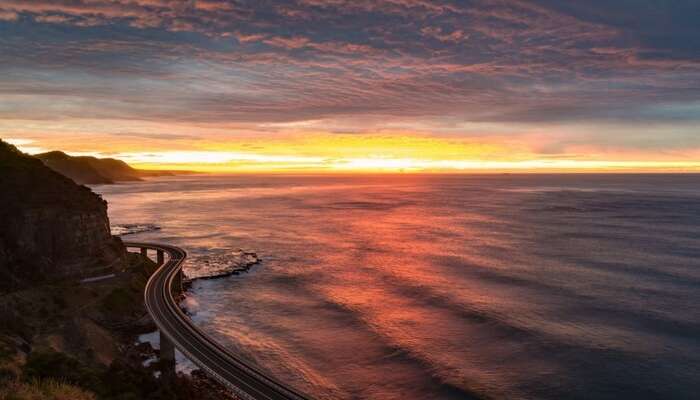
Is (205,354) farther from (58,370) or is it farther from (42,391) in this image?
(42,391)

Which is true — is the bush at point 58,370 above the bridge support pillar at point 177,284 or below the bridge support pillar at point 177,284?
above

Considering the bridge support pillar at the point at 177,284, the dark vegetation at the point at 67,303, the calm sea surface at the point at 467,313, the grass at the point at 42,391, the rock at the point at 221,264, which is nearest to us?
the grass at the point at 42,391

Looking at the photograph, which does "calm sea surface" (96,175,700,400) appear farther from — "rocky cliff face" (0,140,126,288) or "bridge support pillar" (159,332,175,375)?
"rocky cliff face" (0,140,126,288)

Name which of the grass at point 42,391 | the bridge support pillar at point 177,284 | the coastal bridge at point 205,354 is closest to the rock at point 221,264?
the bridge support pillar at point 177,284

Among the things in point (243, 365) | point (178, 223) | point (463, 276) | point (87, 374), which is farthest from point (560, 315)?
point (178, 223)

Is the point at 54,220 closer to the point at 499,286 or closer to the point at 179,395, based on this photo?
the point at 179,395

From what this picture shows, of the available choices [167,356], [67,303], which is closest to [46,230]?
[67,303]

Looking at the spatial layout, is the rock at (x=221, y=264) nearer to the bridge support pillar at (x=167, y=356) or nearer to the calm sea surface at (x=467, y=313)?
the calm sea surface at (x=467, y=313)
